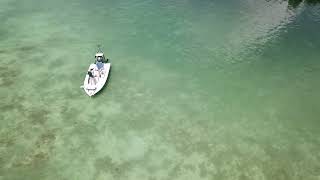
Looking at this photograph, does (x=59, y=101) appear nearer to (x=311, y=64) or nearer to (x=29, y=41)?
(x=29, y=41)

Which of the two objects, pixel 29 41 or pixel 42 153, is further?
pixel 29 41

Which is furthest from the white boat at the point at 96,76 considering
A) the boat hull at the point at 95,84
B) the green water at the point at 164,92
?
the green water at the point at 164,92

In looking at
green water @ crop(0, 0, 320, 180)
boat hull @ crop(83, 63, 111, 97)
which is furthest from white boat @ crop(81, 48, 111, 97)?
green water @ crop(0, 0, 320, 180)

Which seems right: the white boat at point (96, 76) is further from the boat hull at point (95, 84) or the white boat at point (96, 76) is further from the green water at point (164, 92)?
the green water at point (164, 92)

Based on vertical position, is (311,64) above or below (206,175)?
above

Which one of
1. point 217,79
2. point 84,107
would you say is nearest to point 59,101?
point 84,107

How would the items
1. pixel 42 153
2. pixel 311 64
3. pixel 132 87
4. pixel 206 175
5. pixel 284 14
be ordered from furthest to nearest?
1. pixel 284 14
2. pixel 311 64
3. pixel 132 87
4. pixel 42 153
5. pixel 206 175

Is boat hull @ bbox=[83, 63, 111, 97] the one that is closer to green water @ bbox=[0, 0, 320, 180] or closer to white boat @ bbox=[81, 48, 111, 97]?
white boat @ bbox=[81, 48, 111, 97]
